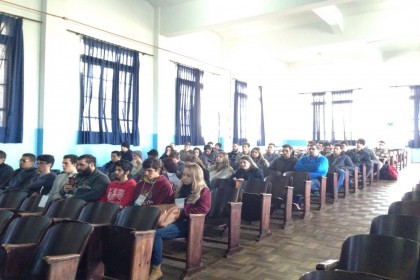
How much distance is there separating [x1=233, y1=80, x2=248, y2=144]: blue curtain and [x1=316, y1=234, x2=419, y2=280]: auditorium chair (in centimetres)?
925

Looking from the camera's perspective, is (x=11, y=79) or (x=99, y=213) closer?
(x=99, y=213)

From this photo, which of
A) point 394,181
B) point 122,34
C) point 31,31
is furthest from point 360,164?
point 31,31

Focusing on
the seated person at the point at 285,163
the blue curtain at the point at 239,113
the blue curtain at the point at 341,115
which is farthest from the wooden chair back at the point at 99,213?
the blue curtain at the point at 341,115

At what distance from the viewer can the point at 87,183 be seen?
12.7 feet

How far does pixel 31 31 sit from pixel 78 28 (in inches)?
34.0

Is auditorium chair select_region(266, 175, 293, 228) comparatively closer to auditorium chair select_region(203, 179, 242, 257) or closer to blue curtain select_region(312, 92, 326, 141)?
auditorium chair select_region(203, 179, 242, 257)

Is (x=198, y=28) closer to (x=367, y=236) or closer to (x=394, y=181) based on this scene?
(x=394, y=181)

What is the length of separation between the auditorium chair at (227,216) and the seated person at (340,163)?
3179 millimetres

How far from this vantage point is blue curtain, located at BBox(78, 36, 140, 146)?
23.0ft

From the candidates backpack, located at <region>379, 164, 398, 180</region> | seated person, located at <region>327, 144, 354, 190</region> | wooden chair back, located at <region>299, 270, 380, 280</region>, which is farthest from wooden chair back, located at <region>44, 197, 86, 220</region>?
backpack, located at <region>379, 164, 398, 180</region>

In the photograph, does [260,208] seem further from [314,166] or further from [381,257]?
[381,257]

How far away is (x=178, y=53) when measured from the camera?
29.2 feet

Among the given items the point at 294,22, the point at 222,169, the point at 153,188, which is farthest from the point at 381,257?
the point at 294,22

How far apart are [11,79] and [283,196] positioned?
462 centimetres
